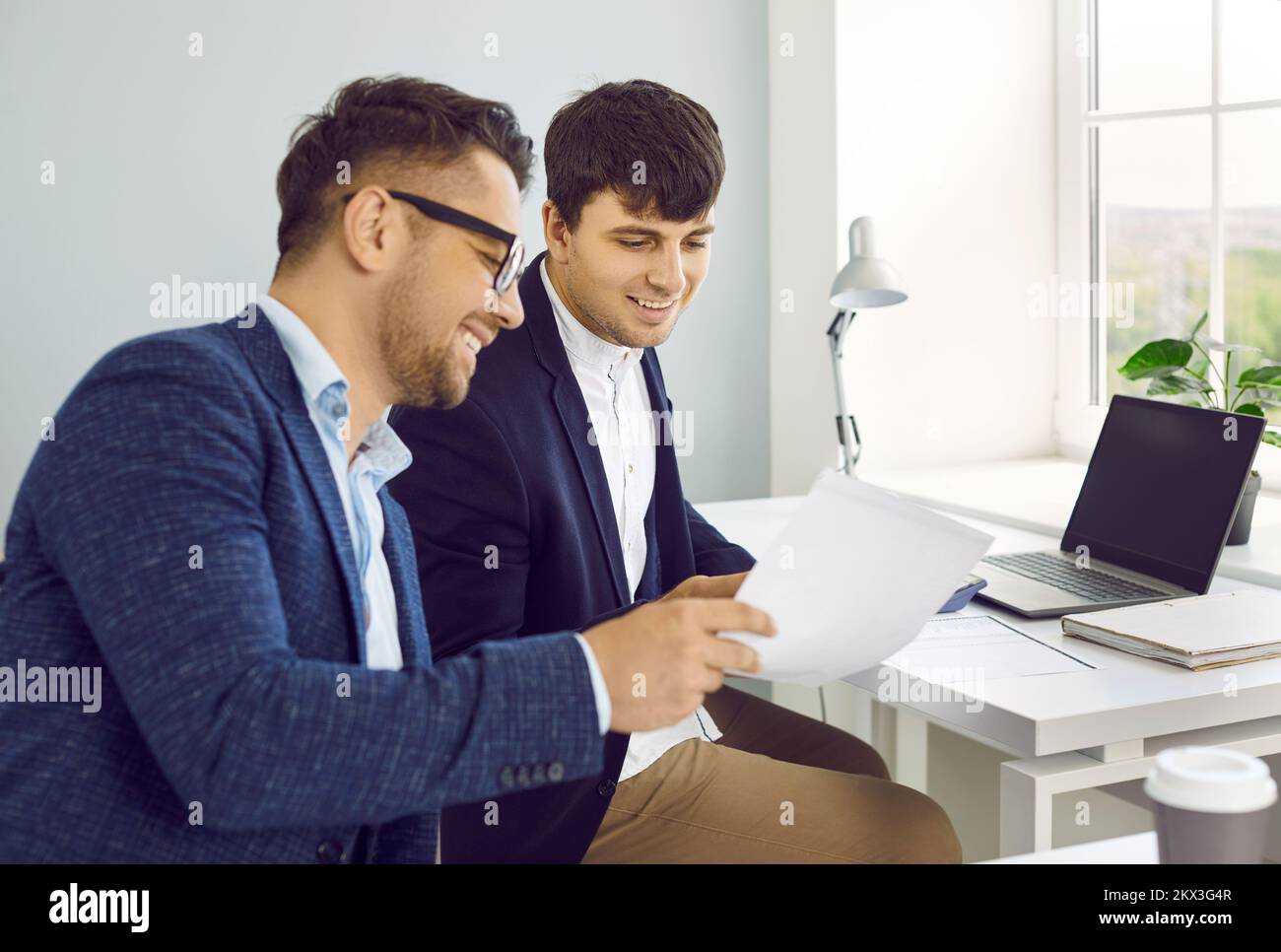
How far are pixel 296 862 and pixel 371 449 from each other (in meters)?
0.39

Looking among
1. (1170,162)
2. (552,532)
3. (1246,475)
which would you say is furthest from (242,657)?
(1170,162)

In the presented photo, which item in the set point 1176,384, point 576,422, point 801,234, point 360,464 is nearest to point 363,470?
point 360,464

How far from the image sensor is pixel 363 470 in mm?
1182

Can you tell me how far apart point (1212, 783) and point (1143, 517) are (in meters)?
1.24

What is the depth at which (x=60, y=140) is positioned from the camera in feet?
7.68

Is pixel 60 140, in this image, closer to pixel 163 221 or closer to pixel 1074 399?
pixel 163 221

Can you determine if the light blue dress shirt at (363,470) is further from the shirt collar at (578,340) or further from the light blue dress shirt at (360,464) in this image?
the shirt collar at (578,340)

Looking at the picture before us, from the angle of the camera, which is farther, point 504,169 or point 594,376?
point 594,376

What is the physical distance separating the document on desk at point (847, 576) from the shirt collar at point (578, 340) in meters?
0.83

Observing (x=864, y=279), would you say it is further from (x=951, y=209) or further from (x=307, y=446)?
(x=307, y=446)

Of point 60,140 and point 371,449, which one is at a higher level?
point 60,140

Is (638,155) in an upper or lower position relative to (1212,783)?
upper

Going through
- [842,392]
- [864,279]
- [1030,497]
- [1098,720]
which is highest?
[864,279]

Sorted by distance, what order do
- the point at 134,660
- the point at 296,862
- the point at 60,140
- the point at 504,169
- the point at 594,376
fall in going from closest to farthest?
1. the point at 134,660
2. the point at 296,862
3. the point at 504,169
4. the point at 594,376
5. the point at 60,140
